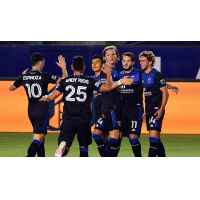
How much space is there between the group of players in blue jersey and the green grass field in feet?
5.41

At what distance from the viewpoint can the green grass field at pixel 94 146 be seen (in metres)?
9.32

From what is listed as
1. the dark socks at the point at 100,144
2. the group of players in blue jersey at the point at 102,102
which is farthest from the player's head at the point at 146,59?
the dark socks at the point at 100,144

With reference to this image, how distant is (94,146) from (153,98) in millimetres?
3639

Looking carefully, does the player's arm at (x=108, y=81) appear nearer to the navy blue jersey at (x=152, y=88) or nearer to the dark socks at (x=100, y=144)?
the navy blue jersey at (x=152, y=88)

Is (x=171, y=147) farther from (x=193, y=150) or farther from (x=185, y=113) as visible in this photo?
(x=185, y=113)

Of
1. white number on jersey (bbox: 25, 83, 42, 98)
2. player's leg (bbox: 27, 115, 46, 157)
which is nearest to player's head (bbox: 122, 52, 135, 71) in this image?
white number on jersey (bbox: 25, 83, 42, 98)

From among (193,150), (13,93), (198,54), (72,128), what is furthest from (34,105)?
(198,54)

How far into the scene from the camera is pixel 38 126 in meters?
7.29

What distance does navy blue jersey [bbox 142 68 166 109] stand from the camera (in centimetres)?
748

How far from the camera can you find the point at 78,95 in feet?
22.2

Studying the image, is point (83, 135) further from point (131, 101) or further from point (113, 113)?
point (131, 101)

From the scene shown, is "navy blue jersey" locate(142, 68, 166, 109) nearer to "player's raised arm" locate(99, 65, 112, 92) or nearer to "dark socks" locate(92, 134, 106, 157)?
"player's raised arm" locate(99, 65, 112, 92)

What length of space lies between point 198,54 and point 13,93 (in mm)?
9125

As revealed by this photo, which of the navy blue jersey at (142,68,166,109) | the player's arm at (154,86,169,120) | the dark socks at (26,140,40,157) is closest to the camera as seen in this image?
the dark socks at (26,140,40,157)
